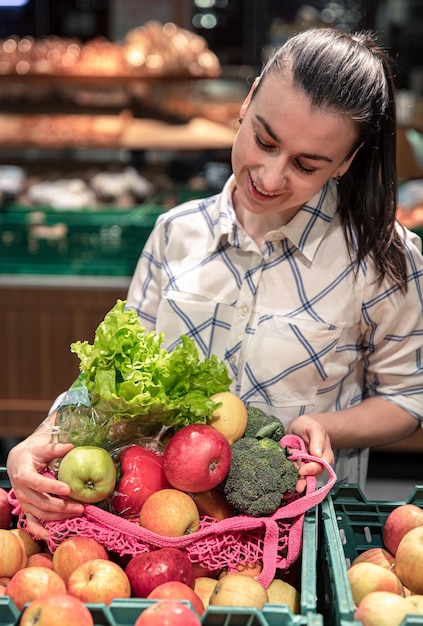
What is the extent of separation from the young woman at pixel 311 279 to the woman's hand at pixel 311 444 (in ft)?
0.06

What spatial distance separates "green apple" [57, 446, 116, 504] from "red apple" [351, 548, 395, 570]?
0.48m

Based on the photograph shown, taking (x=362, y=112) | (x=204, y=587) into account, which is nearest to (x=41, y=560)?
(x=204, y=587)

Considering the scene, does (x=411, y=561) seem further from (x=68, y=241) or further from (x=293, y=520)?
(x=68, y=241)

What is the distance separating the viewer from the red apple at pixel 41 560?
56.2 inches

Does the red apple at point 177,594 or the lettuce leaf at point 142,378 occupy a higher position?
the lettuce leaf at point 142,378

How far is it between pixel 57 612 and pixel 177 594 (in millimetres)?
191

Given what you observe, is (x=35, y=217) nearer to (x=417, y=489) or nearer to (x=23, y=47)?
(x=23, y=47)

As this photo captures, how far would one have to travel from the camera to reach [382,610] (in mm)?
1255

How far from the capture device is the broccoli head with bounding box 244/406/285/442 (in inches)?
62.3

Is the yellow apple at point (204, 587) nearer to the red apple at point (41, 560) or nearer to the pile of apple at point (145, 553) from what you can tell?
the pile of apple at point (145, 553)

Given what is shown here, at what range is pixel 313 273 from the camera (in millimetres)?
1906

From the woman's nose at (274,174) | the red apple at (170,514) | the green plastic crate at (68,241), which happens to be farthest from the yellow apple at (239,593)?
the green plastic crate at (68,241)

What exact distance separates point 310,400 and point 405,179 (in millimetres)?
2458

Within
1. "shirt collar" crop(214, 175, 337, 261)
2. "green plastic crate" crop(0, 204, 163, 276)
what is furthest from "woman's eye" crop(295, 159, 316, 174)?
"green plastic crate" crop(0, 204, 163, 276)
